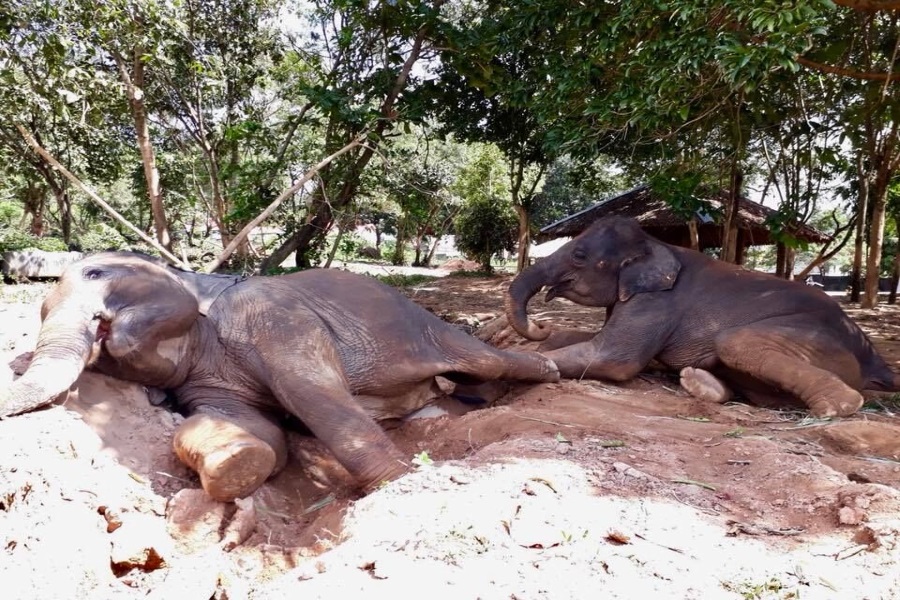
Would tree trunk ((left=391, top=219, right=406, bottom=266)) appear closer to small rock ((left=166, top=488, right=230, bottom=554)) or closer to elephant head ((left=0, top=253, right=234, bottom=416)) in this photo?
elephant head ((left=0, top=253, right=234, bottom=416))

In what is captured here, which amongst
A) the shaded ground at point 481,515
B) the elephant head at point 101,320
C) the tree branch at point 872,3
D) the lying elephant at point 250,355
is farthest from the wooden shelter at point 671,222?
the elephant head at point 101,320

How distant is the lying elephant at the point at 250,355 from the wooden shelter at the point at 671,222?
11704mm

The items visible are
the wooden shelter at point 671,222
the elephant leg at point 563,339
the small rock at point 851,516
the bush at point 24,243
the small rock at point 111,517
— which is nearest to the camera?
the small rock at point 851,516

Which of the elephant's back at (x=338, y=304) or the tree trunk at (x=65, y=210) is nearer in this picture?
the elephant's back at (x=338, y=304)

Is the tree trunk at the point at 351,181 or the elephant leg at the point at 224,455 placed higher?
the tree trunk at the point at 351,181

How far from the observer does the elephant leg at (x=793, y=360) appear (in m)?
4.49

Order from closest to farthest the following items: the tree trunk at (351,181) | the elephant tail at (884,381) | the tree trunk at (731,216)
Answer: the elephant tail at (884,381) < the tree trunk at (351,181) < the tree trunk at (731,216)

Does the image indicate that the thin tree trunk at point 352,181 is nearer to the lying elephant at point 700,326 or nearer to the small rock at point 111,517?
the lying elephant at point 700,326

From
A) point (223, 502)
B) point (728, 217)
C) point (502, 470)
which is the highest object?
point (728, 217)

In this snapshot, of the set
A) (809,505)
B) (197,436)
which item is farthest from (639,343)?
(197,436)

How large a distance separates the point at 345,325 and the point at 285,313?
0.44 metres

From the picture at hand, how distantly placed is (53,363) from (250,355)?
3.21 ft

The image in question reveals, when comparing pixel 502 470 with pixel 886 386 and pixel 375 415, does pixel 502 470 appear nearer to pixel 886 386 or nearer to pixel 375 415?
pixel 375 415

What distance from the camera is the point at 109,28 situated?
8.07 meters
